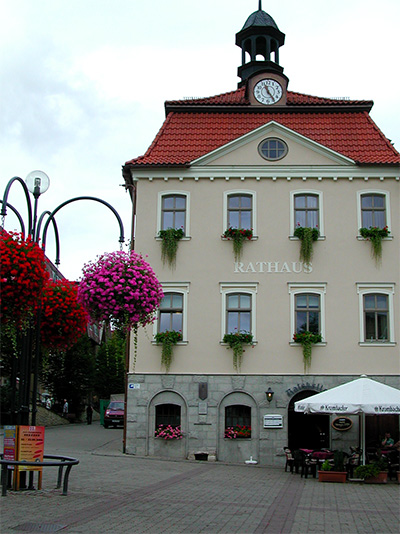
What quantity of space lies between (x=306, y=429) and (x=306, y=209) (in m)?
7.53

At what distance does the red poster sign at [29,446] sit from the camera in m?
12.8

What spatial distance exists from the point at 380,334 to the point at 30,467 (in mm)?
14797

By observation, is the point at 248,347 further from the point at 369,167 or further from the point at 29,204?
the point at 29,204

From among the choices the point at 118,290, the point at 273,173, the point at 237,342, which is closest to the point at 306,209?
the point at 273,173

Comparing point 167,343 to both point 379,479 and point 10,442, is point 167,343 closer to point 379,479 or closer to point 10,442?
point 379,479

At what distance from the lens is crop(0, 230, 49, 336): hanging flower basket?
36.9ft

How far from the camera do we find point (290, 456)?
21.4 m

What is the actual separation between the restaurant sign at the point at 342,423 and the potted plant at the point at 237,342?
11.7ft

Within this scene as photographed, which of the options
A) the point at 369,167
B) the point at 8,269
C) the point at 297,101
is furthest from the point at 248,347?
the point at 8,269

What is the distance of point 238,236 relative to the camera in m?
25.1

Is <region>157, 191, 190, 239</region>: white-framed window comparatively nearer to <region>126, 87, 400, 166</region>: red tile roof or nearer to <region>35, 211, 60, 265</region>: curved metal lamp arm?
<region>126, 87, 400, 166</region>: red tile roof

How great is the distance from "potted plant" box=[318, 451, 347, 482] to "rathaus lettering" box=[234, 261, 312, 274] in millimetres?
7576

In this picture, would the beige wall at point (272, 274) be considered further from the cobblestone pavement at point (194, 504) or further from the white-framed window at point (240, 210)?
the cobblestone pavement at point (194, 504)

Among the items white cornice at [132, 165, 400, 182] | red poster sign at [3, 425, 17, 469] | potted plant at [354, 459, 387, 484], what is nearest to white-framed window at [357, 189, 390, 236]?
white cornice at [132, 165, 400, 182]
